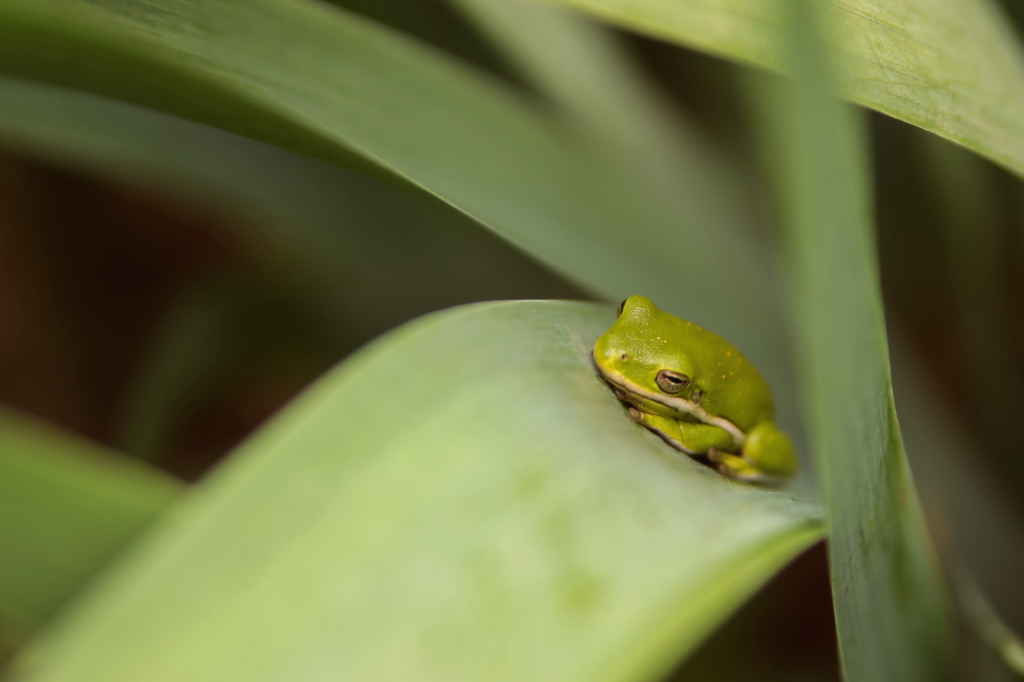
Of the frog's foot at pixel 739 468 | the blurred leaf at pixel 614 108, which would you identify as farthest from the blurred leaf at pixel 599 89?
the frog's foot at pixel 739 468

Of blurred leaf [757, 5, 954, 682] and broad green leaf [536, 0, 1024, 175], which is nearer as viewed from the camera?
blurred leaf [757, 5, 954, 682]

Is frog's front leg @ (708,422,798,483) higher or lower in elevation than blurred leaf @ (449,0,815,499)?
lower

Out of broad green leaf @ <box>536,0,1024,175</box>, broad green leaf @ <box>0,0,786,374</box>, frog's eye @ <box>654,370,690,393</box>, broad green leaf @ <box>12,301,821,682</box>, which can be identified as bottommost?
frog's eye @ <box>654,370,690,393</box>

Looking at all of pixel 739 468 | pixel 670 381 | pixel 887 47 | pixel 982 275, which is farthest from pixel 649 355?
pixel 982 275

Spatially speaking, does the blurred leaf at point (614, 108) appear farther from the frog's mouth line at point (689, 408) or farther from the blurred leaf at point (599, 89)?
the frog's mouth line at point (689, 408)

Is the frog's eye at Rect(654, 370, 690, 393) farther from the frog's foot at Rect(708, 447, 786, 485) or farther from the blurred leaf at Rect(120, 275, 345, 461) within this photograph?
the blurred leaf at Rect(120, 275, 345, 461)

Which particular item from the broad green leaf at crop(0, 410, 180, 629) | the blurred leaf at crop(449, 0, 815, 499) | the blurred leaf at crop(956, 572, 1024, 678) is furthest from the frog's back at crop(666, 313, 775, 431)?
the broad green leaf at crop(0, 410, 180, 629)

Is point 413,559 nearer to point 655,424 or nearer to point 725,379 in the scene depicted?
point 655,424

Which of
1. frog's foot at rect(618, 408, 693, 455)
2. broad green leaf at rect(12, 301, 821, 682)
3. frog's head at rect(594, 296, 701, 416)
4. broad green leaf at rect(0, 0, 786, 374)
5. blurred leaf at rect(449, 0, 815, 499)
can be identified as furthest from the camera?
blurred leaf at rect(449, 0, 815, 499)
